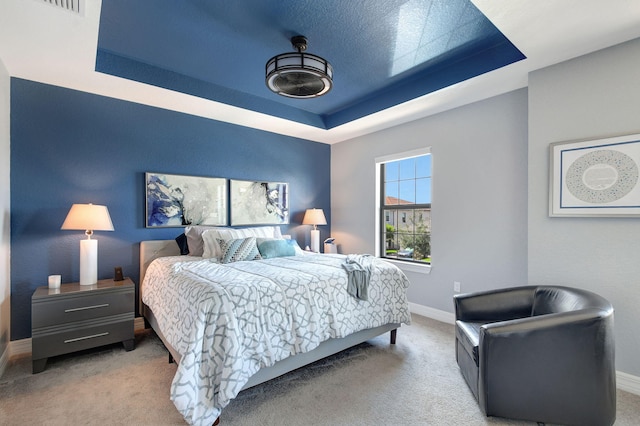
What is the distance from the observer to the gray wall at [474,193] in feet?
9.92

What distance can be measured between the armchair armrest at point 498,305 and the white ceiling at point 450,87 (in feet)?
6.21

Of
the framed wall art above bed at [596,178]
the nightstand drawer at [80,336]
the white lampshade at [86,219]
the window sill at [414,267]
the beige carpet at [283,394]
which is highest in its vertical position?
the framed wall art above bed at [596,178]

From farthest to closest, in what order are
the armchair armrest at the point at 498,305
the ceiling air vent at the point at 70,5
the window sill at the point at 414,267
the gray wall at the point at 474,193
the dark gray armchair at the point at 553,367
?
the window sill at the point at 414,267
the gray wall at the point at 474,193
the armchair armrest at the point at 498,305
the ceiling air vent at the point at 70,5
the dark gray armchair at the point at 553,367

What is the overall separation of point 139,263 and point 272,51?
2667 millimetres

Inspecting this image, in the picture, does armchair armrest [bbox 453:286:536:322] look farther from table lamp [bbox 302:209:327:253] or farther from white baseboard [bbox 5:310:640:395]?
table lamp [bbox 302:209:327:253]

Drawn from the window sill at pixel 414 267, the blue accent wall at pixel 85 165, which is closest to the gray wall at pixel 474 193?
the window sill at pixel 414 267

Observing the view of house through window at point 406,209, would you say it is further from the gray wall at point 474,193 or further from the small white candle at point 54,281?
the small white candle at point 54,281

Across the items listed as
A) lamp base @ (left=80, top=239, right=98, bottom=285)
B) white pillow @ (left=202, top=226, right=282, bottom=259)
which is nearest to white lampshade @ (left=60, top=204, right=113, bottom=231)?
lamp base @ (left=80, top=239, right=98, bottom=285)

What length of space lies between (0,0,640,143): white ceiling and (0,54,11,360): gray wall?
0.82ft

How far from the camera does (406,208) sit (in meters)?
4.25

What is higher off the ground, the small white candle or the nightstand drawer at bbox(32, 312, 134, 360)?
the small white candle

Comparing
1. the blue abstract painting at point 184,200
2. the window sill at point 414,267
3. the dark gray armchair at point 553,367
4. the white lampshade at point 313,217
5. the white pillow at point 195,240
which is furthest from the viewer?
the white lampshade at point 313,217

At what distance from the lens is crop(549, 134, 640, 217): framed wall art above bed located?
7.12 feet

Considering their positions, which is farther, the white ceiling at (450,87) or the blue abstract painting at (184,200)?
the blue abstract painting at (184,200)
